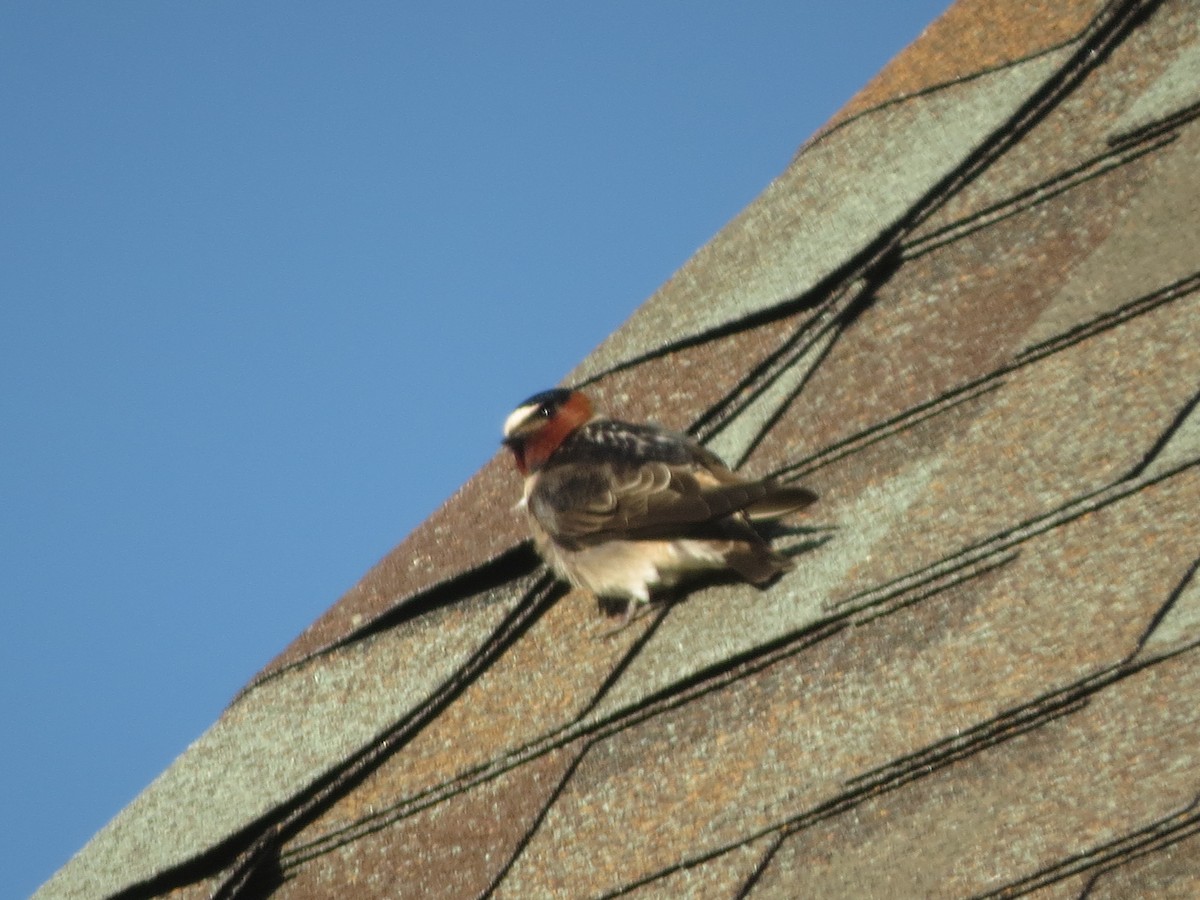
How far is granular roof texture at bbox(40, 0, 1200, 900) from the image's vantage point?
4691 millimetres

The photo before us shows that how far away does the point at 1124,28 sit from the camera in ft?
23.2

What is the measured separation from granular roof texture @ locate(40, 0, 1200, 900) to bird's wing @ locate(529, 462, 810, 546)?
0.23m

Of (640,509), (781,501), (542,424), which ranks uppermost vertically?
(542,424)

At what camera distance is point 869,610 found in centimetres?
539

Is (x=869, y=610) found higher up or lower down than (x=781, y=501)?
lower down

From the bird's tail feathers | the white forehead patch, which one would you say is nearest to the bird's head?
the white forehead patch

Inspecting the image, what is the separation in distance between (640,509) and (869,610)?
943mm

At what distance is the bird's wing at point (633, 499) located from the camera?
5848mm

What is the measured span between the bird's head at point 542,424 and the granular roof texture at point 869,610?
0.21 metres

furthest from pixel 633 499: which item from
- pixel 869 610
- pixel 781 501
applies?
pixel 869 610

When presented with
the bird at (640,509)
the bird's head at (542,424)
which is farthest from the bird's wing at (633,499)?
the bird's head at (542,424)

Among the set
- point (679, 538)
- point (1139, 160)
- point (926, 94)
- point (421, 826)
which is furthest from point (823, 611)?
point (926, 94)

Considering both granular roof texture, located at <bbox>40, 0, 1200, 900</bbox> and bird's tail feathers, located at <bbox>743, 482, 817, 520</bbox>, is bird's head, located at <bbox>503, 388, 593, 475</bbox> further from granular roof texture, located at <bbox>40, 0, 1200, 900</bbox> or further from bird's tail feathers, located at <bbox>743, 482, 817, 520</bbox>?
bird's tail feathers, located at <bbox>743, 482, 817, 520</bbox>

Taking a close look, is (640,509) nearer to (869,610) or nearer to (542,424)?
(542,424)
